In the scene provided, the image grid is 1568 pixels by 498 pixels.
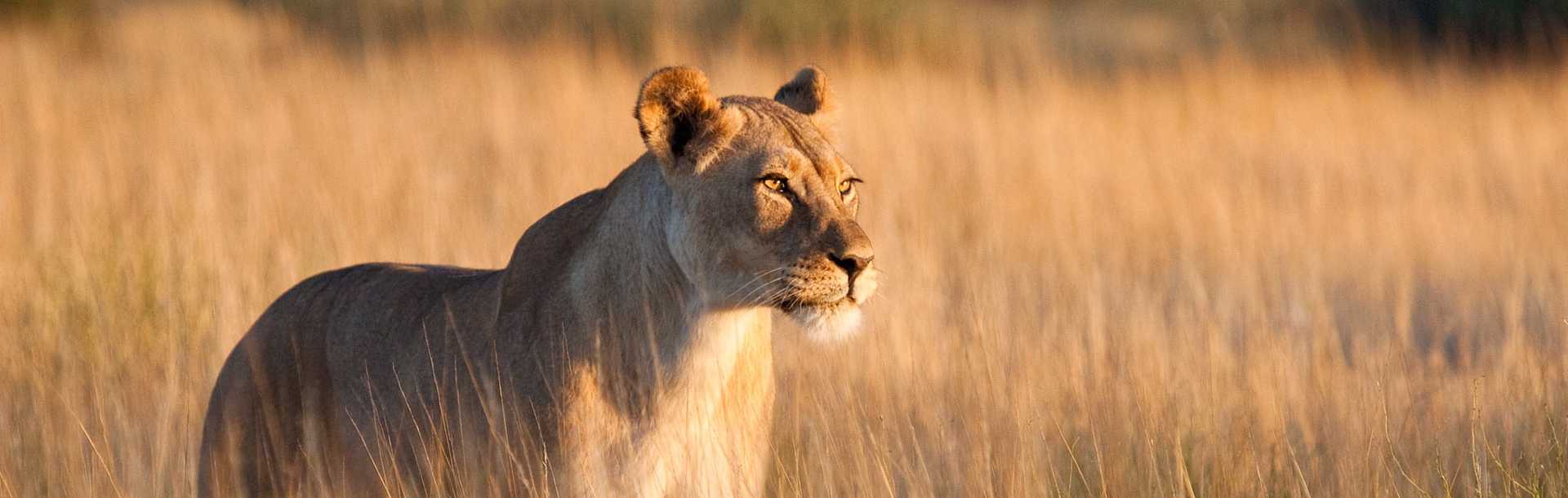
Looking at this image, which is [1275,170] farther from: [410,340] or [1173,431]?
[410,340]

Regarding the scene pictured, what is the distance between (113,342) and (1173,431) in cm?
372

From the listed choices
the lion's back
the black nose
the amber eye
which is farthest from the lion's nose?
the lion's back

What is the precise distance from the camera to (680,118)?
3.91m

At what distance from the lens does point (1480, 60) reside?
17188 millimetres

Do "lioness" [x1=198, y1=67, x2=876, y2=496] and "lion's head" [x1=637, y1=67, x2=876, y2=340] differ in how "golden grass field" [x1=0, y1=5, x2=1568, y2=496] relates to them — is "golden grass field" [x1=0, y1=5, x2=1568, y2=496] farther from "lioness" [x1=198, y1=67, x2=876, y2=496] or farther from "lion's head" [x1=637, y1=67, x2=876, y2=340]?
"lion's head" [x1=637, y1=67, x2=876, y2=340]

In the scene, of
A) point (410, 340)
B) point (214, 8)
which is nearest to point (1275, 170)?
point (410, 340)

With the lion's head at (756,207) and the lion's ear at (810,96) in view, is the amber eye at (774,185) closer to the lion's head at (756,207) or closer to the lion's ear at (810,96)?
the lion's head at (756,207)

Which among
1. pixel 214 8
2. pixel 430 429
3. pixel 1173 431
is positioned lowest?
pixel 1173 431

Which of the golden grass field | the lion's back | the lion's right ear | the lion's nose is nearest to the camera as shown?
the lion's nose

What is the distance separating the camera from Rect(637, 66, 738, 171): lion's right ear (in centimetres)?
382

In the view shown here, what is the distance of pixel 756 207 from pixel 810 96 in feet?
2.80

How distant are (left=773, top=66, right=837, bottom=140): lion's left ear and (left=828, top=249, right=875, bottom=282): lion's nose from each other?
846mm

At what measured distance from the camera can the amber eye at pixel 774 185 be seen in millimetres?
3727

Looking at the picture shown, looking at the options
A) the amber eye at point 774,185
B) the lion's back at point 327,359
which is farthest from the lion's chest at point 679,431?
the lion's back at point 327,359
